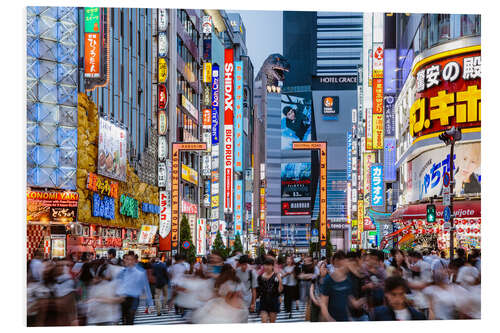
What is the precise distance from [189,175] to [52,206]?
36.7m

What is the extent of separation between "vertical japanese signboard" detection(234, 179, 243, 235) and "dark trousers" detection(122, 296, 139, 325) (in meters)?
65.9

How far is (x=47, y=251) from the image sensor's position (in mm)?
30312

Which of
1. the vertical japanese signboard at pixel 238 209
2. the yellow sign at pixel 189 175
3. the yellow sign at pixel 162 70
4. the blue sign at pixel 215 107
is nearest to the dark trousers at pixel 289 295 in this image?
the yellow sign at pixel 162 70

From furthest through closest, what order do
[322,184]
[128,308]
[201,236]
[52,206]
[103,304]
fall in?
1. [201,236]
2. [52,206]
3. [322,184]
4. [128,308]
5. [103,304]

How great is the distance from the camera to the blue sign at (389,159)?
59.7 metres

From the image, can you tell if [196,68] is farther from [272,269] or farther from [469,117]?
[272,269]

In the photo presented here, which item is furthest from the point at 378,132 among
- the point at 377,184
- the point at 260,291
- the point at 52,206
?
the point at 260,291

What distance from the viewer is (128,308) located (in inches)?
565

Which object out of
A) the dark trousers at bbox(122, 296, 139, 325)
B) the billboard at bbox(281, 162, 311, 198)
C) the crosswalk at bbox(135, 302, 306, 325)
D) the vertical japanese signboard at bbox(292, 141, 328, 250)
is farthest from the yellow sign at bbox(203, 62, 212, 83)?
the billboard at bbox(281, 162, 311, 198)

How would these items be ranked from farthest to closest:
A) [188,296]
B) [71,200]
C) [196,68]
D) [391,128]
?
[196,68] → [391,128] → [71,200] → [188,296]

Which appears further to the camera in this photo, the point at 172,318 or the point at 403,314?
the point at 172,318

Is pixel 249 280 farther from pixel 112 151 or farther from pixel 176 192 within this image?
pixel 112 151

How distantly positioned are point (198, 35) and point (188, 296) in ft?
203
